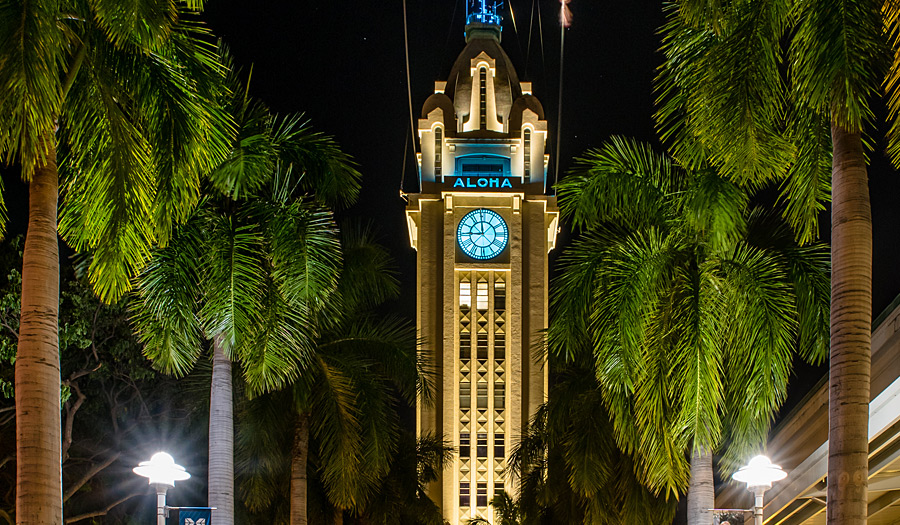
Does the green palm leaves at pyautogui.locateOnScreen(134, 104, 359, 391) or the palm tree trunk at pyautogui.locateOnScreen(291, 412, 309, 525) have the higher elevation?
the green palm leaves at pyautogui.locateOnScreen(134, 104, 359, 391)

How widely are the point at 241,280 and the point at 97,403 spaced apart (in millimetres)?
19648

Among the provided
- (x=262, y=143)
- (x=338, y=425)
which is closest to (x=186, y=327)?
(x=262, y=143)

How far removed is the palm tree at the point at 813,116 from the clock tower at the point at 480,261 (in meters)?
48.5

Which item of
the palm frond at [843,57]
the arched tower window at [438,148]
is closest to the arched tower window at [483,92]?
the arched tower window at [438,148]

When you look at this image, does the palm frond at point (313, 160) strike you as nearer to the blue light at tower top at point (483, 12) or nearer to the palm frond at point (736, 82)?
the palm frond at point (736, 82)

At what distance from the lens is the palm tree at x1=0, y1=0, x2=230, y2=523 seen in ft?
40.5

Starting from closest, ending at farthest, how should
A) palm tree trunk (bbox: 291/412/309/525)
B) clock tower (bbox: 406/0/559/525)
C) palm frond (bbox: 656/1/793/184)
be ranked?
palm frond (bbox: 656/1/793/184) → palm tree trunk (bbox: 291/412/309/525) → clock tower (bbox: 406/0/559/525)

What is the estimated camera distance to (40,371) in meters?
13.3

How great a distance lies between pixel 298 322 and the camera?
66.7 ft

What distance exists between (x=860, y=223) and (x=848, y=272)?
22.8 inches

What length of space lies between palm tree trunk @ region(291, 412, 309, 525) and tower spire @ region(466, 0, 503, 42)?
5089 centimetres

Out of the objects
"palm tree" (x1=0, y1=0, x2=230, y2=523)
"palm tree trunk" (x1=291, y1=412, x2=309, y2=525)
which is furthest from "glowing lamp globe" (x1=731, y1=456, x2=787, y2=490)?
"palm tree trunk" (x1=291, y1=412, x2=309, y2=525)

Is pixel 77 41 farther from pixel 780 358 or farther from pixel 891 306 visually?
pixel 891 306

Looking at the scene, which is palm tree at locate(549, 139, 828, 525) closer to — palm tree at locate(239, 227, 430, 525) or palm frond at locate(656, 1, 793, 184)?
palm frond at locate(656, 1, 793, 184)
